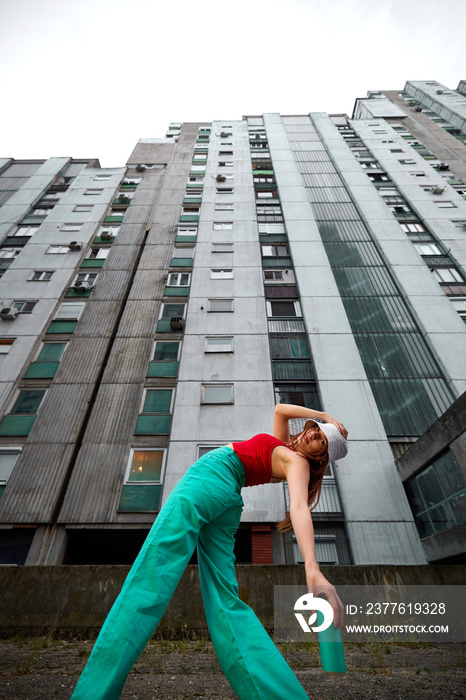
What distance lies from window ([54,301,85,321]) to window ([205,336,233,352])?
22.9 feet

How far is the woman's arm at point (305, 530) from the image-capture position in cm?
175

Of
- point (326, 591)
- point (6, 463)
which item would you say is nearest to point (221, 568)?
point (326, 591)

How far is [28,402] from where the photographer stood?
1421 centimetres

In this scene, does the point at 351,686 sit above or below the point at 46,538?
below

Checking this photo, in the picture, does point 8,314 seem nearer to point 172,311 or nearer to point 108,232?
point 172,311

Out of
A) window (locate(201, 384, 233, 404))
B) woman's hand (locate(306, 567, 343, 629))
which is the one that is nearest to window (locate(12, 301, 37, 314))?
window (locate(201, 384, 233, 404))

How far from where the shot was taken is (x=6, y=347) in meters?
16.3

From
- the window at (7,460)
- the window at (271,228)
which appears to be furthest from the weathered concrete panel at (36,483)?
the window at (271,228)

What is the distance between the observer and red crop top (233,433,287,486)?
2516 mm

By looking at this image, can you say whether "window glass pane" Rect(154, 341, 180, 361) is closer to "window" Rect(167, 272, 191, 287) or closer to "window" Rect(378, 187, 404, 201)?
"window" Rect(167, 272, 191, 287)

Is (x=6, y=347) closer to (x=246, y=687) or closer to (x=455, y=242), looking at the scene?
(x=246, y=687)

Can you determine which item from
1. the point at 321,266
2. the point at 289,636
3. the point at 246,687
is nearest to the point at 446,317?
the point at 321,266

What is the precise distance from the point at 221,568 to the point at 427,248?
78.0ft

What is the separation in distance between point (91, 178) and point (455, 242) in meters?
27.1
